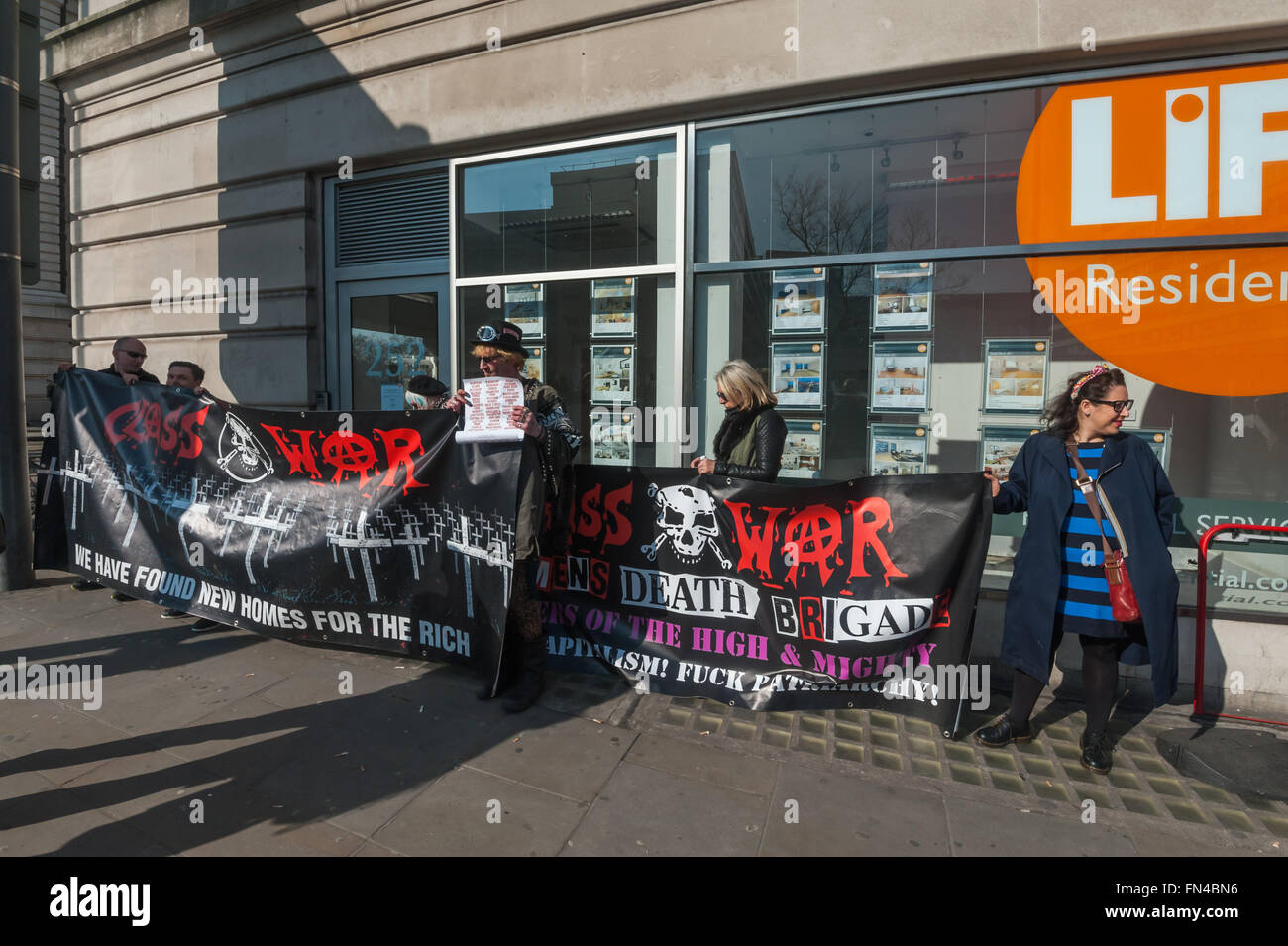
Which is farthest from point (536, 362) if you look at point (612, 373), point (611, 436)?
point (611, 436)

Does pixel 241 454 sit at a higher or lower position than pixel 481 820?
higher

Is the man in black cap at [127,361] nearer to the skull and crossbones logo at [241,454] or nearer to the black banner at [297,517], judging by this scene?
the black banner at [297,517]

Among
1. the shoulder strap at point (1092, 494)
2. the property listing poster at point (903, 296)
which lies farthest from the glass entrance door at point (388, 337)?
the shoulder strap at point (1092, 494)

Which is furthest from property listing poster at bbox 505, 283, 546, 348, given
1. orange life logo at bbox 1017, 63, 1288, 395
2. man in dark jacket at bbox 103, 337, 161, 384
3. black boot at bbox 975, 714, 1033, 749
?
black boot at bbox 975, 714, 1033, 749

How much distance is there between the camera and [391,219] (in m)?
6.84

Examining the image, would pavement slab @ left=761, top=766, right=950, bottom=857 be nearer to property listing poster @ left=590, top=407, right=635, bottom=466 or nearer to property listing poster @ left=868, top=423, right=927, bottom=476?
property listing poster @ left=868, top=423, right=927, bottom=476

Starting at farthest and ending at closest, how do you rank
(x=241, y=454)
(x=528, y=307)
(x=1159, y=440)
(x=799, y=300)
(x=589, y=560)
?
(x=528, y=307)
(x=799, y=300)
(x=241, y=454)
(x=1159, y=440)
(x=589, y=560)

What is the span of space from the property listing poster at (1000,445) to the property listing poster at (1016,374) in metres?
0.15

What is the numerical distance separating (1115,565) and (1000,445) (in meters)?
1.89

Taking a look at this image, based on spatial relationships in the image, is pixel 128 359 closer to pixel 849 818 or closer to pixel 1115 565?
pixel 849 818

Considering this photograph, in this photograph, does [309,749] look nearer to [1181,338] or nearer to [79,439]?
A: [79,439]

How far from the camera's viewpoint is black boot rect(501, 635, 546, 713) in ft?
12.7

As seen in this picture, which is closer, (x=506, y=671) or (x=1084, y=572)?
(x=1084, y=572)

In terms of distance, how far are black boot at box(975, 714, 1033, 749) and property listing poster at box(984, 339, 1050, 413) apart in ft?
7.78
